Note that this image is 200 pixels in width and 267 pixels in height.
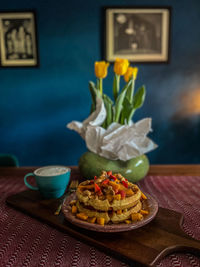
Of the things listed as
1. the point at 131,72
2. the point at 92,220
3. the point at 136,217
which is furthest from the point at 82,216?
the point at 131,72

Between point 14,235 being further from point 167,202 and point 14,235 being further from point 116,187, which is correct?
point 167,202

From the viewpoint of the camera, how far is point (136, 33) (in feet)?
6.65

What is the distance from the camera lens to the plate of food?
1.77 ft

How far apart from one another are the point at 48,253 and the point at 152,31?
202 cm

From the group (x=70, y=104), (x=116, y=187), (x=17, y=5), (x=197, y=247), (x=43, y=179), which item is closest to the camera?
(x=197, y=247)

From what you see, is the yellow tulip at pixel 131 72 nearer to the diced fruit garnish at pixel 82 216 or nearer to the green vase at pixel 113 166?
the green vase at pixel 113 166

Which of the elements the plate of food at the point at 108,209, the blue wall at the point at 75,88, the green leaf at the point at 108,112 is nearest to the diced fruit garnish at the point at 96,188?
the plate of food at the point at 108,209

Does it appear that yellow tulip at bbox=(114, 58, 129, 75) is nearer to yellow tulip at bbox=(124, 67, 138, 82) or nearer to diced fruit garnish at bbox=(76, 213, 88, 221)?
yellow tulip at bbox=(124, 67, 138, 82)

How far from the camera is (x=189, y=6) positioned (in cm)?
204

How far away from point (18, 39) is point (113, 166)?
1.78 metres

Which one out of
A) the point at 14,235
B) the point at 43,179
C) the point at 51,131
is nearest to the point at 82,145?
the point at 51,131


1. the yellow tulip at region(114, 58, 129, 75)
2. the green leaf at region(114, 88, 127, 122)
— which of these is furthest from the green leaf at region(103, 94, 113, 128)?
the yellow tulip at region(114, 58, 129, 75)

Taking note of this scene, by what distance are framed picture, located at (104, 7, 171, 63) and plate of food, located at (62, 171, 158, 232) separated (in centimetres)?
167

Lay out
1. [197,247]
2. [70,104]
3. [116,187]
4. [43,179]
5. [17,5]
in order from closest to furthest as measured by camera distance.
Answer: [197,247]
[116,187]
[43,179]
[17,5]
[70,104]
